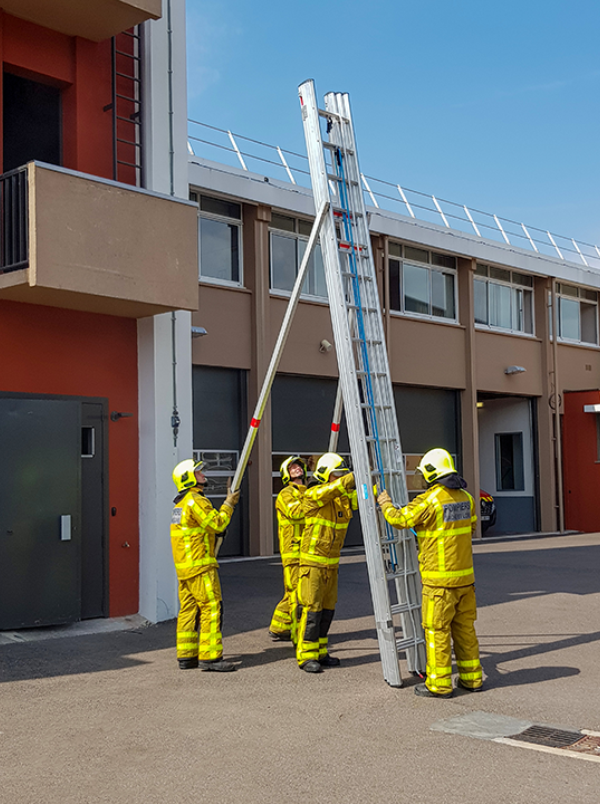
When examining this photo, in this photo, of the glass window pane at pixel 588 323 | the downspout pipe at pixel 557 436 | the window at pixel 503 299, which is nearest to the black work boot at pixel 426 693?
the window at pixel 503 299

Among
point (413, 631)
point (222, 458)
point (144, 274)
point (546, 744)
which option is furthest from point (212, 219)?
point (546, 744)

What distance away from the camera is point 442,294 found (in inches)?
897

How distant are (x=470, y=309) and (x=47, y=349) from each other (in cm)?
1482

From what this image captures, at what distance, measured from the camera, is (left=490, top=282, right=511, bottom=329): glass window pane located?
24364 mm

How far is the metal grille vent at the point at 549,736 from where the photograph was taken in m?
5.85

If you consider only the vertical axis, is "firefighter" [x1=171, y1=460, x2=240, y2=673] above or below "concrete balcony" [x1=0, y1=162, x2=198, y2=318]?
below

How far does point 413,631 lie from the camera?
7.84 meters

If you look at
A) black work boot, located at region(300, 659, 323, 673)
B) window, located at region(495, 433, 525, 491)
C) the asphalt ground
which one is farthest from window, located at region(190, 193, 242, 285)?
window, located at region(495, 433, 525, 491)

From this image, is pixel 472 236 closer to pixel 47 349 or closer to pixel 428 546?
pixel 47 349

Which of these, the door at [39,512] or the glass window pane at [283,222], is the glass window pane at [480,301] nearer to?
the glass window pane at [283,222]

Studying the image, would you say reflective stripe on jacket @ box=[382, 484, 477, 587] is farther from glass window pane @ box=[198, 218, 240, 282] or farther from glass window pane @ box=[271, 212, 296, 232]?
glass window pane @ box=[271, 212, 296, 232]

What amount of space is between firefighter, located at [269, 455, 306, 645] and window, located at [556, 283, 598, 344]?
732 inches

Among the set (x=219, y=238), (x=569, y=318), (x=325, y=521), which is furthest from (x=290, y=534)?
(x=569, y=318)

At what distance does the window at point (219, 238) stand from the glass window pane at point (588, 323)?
13327mm
